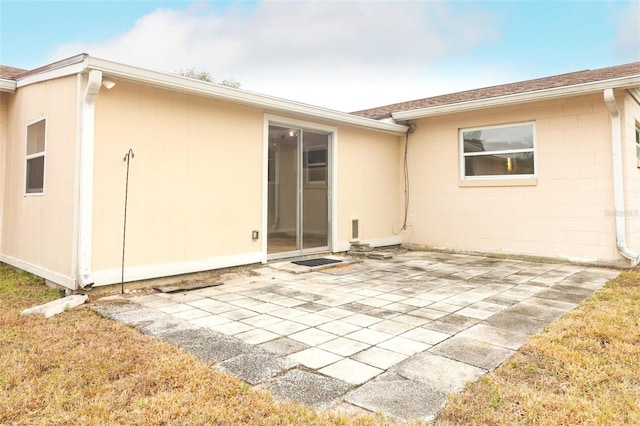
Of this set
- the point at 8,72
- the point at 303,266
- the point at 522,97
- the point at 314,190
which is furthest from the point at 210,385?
the point at 8,72

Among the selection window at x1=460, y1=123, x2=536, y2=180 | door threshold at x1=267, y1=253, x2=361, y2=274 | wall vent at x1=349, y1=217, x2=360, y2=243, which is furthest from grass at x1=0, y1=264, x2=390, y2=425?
window at x1=460, y1=123, x2=536, y2=180

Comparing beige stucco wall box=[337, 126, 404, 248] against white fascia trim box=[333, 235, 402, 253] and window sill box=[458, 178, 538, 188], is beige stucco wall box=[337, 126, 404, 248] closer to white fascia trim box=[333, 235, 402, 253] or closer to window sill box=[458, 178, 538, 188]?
white fascia trim box=[333, 235, 402, 253]

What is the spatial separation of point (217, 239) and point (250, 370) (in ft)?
10.4

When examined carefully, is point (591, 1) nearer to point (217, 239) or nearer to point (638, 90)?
point (638, 90)

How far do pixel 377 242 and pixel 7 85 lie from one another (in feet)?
21.7

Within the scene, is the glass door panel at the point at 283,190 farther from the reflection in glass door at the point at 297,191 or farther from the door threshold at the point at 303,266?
the door threshold at the point at 303,266

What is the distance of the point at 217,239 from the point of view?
5.19 metres

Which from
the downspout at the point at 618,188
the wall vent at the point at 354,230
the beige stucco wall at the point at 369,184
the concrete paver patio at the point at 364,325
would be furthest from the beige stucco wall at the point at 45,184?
the downspout at the point at 618,188

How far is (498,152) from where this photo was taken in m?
6.92

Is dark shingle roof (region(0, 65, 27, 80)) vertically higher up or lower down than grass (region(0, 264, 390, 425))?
higher up

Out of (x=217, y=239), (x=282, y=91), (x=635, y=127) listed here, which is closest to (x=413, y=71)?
(x=282, y=91)

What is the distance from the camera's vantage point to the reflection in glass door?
600 centimetres

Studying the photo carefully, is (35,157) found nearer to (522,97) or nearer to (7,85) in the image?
(7,85)

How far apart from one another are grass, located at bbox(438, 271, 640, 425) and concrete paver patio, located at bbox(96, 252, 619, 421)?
0.12 m
